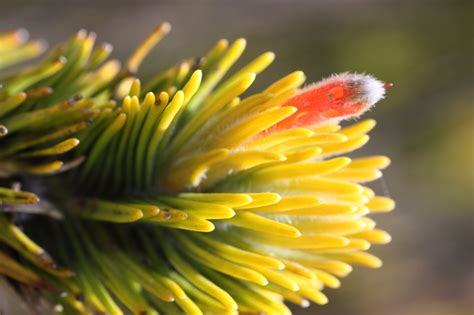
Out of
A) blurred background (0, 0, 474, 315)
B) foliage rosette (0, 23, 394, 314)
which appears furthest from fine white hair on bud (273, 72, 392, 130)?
blurred background (0, 0, 474, 315)

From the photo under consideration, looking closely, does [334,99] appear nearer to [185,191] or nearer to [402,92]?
[185,191]

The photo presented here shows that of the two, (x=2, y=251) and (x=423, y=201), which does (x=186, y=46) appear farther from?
(x=2, y=251)

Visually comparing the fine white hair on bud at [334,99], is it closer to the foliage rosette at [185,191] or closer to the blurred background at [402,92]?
the foliage rosette at [185,191]

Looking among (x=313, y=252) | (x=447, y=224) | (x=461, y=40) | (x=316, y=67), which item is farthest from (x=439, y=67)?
(x=313, y=252)

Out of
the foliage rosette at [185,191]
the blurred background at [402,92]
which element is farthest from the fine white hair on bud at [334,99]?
the blurred background at [402,92]

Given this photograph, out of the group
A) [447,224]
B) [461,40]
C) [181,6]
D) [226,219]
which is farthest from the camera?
[447,224]

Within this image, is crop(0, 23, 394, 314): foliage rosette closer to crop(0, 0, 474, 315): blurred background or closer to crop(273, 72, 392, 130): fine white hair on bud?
crop(273, 72, 392, 130): fine white hair on bud

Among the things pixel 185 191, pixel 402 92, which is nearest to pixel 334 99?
pixel 185 191

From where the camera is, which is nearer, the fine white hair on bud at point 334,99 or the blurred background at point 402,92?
the fine white hair on bud at point 334,99
